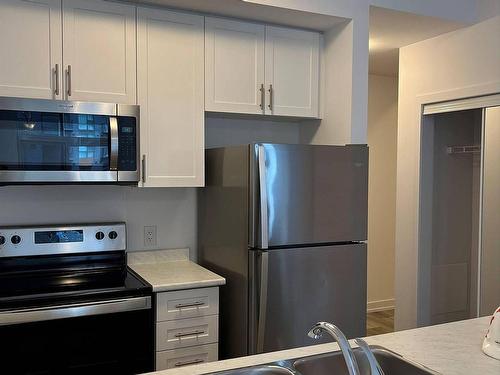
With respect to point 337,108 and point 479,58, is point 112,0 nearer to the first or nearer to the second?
point 337,108

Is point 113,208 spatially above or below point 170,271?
above

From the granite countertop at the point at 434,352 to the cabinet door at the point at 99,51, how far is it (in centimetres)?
150

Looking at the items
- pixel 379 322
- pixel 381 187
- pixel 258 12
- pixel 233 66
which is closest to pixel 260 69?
pixel 233 66

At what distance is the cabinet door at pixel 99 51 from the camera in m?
2.29

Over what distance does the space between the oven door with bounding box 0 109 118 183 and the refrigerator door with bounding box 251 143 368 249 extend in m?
0.72

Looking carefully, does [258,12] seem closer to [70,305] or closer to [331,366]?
[70,305]

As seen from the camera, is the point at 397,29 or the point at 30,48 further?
the point at 397,29

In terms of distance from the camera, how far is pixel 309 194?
7.73 feet

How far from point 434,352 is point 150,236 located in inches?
69.8

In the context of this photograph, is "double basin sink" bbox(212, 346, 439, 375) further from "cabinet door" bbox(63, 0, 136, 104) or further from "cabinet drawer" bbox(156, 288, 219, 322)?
A: "cabinet door" bbox(63, 0, 136, 104)

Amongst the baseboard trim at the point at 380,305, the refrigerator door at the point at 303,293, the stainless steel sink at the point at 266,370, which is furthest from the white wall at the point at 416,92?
the stainless steel sink at the point at 266,370

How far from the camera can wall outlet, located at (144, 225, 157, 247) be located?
278 cm

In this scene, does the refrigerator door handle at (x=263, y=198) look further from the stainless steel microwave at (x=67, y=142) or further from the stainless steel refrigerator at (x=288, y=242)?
the stainless steel microwave at (x=67, y=142)

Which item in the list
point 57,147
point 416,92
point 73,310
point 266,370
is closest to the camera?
point 266,370
